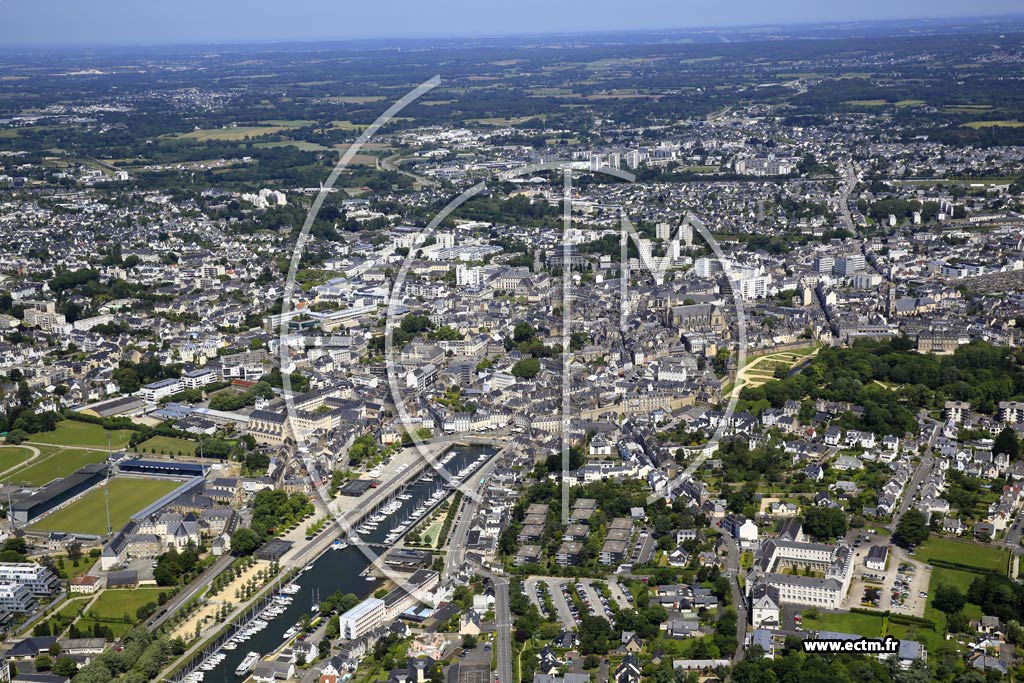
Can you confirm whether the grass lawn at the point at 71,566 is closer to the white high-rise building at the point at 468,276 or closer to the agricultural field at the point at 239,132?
the white high-rise building at the point at 468,276

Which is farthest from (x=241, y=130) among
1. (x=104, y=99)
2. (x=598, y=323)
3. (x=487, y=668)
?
(x=487, y=668)

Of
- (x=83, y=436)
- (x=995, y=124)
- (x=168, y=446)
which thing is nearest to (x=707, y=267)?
(x=168, y=446)

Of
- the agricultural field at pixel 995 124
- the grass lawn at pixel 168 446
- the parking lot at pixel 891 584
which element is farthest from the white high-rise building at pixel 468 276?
the agricultural field at pixel 995 124

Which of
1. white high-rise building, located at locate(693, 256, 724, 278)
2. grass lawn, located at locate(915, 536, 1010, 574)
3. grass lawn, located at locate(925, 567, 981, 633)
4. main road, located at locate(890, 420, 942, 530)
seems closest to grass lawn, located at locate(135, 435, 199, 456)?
main road, located at locate(890, 420, 942, 530)

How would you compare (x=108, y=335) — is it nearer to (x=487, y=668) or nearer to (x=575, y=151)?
(x=487, y=668)

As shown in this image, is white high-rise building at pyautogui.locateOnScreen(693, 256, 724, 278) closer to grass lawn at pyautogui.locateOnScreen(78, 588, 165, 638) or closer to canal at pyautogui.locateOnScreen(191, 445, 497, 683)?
canal at pyautogui.locateOnScreen(191, 445, 497, 683)

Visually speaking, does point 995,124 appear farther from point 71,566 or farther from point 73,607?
point 73,607
